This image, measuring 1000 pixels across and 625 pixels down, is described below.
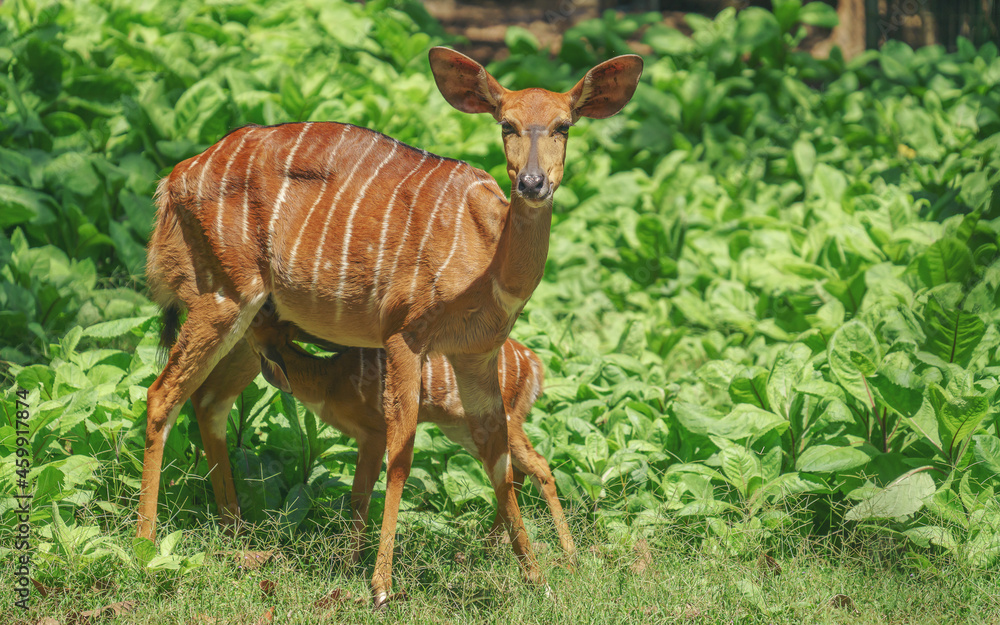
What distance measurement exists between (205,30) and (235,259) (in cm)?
572

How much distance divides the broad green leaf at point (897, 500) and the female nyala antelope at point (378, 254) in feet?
4.77

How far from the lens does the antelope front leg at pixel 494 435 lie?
4.17m

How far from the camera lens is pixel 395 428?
3.90 m

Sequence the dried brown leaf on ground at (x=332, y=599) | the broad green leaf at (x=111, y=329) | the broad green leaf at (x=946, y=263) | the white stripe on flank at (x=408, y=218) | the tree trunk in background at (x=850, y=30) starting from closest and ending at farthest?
the dried brown leaf on ground at (x=332, y=599), the white stripe on flank at (x=408, y=218), the broad green leaf at (x=111, y=329), the broad green leaf at (x=946, y=263), the tree trunk in background at (x=850, y=30)

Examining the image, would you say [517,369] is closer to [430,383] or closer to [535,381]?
[535,381]

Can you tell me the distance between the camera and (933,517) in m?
4.16

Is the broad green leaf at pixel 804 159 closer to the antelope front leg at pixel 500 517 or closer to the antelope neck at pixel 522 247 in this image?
the antelope front leg at pixel 500 517

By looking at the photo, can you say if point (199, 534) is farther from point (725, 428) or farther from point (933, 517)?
point (933, 517)

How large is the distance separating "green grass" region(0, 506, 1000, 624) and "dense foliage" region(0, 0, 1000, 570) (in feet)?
0.41

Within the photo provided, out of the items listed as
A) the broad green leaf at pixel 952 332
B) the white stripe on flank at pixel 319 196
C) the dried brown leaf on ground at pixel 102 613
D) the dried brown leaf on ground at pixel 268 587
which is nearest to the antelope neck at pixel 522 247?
the white stripe on flank at pixel 319 196

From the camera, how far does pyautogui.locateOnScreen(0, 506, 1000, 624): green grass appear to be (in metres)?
3.70

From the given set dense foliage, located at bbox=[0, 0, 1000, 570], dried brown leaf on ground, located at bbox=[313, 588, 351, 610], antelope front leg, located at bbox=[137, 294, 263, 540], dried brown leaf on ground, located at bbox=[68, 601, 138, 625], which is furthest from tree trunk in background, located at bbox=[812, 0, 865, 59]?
dried brown leaf on ground, located at bbox=[68, 601, 138, 625]

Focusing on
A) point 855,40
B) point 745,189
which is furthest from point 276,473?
point 855,40

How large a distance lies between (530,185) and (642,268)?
444 centimetres
